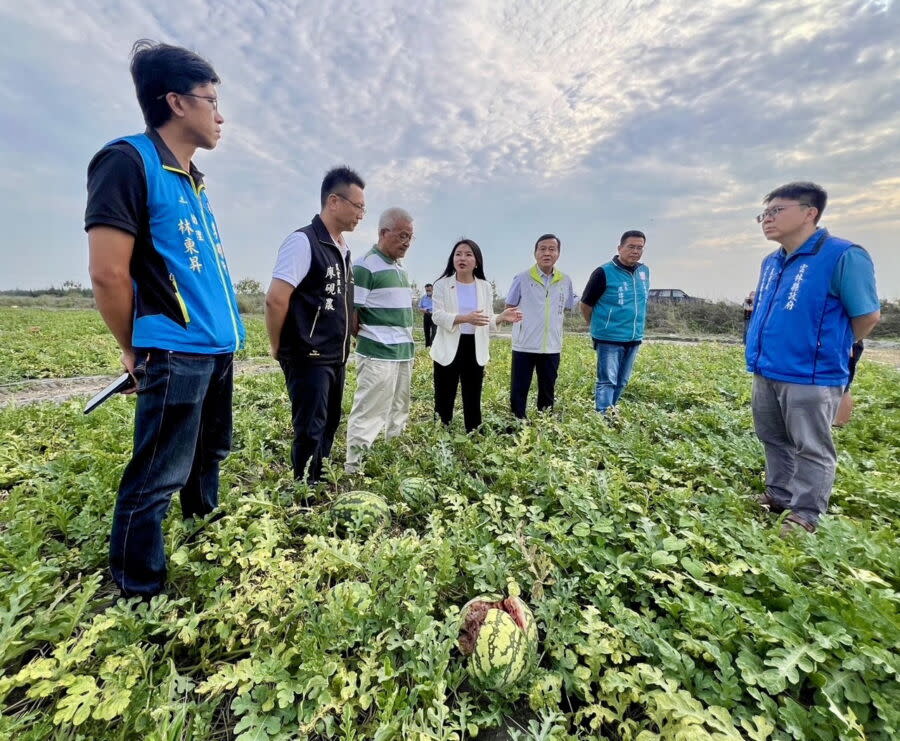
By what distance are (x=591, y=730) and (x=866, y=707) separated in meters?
0.99

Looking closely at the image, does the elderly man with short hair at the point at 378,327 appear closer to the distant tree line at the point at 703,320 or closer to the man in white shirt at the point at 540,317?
the man in white shirt at the point at 540,317

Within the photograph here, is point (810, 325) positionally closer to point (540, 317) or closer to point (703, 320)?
point (540, 317)

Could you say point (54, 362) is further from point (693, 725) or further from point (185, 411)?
point (693, 725)

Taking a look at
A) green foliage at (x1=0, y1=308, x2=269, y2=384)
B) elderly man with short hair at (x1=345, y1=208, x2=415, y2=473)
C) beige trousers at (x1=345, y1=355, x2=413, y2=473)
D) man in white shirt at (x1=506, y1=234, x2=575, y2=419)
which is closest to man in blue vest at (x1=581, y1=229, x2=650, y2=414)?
man in white shirt at (x1=506, y1=234, x2=575, y2=419)

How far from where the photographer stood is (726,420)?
15.7 ft

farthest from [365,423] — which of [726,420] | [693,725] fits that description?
[726,420]

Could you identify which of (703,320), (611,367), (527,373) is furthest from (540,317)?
(703,320)

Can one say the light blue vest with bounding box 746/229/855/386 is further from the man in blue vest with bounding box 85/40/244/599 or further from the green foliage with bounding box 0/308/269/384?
the green foliage with bounding box 0/308/269/384

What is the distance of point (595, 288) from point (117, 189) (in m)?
4.50

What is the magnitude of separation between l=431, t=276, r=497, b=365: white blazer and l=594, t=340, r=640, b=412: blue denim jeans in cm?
154

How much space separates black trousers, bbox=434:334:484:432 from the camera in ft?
13.9

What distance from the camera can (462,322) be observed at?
396 cm

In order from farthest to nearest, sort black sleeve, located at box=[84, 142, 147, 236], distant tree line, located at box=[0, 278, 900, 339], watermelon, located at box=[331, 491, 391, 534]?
distant tree line, located at box=[0, 278, 900, 339], watermelon, located at box=[331, 491, 391, 534], black sleeve, located at box=[84, 142, 147, 236]

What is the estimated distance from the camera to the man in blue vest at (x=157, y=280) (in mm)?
1702
